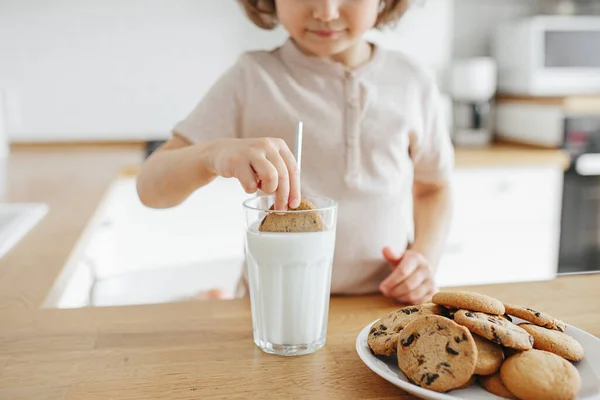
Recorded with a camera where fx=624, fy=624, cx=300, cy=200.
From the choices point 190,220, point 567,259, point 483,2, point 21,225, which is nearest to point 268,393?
point 21,225

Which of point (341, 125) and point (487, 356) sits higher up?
point (341, 125)

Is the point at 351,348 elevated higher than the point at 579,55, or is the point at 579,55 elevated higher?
the point at 579,55

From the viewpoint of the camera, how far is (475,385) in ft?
1.79

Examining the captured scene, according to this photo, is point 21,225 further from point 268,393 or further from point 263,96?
point 268,393

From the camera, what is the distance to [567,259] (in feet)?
8.16

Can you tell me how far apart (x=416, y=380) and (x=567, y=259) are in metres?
2.19

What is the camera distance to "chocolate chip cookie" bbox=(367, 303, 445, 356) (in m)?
0.58

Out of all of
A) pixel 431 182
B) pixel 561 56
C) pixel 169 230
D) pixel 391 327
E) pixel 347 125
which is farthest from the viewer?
pixel 561 56

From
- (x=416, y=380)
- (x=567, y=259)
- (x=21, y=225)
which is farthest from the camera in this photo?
(x=567, y=259)

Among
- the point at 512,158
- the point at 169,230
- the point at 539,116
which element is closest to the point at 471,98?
the point at 539,116

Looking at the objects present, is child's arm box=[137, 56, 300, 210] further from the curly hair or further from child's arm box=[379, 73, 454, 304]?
child's arm box=[379, 73, 454, 304]

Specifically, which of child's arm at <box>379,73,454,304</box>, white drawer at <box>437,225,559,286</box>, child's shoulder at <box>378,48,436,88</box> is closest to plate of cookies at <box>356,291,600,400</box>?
child's arm at <box>379,73,454,304</box>

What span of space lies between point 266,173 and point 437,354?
0.77ft

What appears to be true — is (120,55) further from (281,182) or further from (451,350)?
(451,350)
